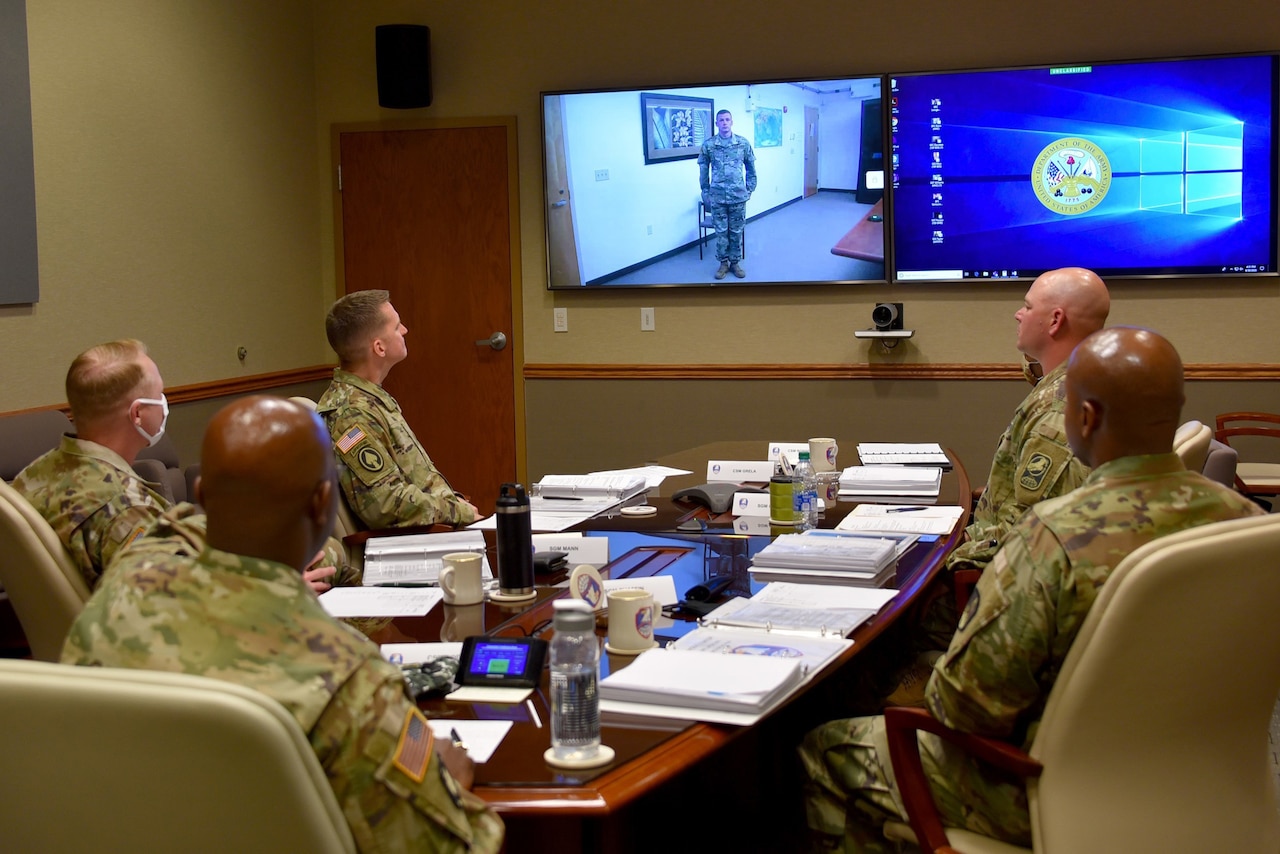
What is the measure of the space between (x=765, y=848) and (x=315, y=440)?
1.76m

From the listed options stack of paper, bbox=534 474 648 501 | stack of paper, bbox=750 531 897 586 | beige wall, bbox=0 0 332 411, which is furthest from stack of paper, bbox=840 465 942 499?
beige wall, bbox=0 0 332 411

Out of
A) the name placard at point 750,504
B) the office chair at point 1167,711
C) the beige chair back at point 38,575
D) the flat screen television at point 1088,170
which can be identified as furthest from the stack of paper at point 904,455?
the beige chair back at point 38,575

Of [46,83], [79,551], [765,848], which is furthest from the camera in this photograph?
[46,83]

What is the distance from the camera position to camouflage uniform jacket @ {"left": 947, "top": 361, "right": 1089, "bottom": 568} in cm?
297

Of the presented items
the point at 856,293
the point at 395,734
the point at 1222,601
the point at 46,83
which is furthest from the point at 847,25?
the point at 395,734

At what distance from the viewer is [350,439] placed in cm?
336

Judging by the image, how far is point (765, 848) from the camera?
2.77 metres

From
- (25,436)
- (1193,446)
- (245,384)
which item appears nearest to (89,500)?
(25,436)

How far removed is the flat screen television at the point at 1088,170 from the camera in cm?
515

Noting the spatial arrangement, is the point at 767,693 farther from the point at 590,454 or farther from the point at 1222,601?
the point at 590,454

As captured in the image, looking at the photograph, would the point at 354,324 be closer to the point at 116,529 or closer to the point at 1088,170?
the point at 116,529

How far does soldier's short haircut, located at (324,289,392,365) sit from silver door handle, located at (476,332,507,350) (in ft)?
8.38

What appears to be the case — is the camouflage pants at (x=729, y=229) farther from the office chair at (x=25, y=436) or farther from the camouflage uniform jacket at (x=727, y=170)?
the office chair at (x=25, y=436)

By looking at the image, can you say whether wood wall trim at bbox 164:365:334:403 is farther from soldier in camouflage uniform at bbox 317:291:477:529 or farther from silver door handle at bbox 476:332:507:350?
soldier in camouflage uniform at bbox 317:291:477:529
